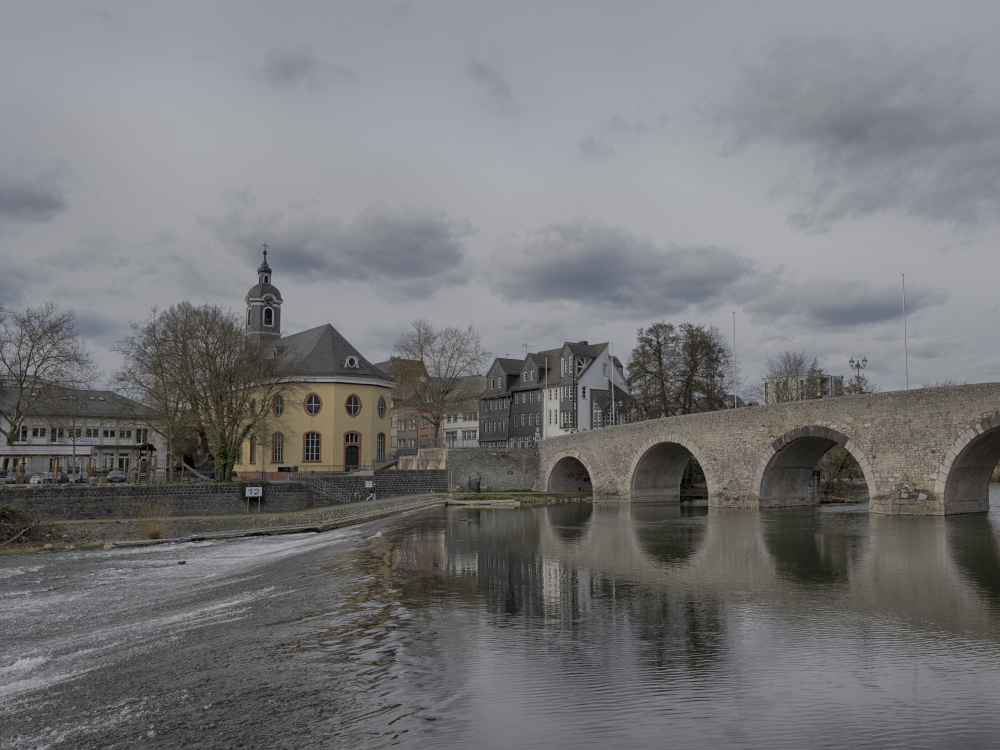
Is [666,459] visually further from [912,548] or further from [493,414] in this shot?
[493,414]

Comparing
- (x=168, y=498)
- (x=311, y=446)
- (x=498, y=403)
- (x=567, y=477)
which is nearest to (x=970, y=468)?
(x=567, y=477)

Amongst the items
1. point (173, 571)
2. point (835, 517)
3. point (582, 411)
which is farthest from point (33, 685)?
point (582, 411)

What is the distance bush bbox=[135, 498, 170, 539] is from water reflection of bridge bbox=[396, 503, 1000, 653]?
943 cm

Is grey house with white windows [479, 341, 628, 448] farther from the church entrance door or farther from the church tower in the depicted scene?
the church tower

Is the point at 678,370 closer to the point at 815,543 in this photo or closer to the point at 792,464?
the point at 792,464

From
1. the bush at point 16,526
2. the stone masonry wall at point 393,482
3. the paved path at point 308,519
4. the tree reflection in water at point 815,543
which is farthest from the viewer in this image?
the stone masonry wall at point 393,482

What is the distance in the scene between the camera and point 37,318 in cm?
3750

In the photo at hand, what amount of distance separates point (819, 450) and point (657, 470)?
34.2 ft

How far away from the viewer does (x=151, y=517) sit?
2934 centimetres

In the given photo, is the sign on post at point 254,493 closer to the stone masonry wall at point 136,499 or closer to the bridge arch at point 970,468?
the stone masonry wall at point 136,499

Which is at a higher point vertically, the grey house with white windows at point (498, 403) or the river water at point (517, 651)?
the grey house with white windows at point (498, 403)

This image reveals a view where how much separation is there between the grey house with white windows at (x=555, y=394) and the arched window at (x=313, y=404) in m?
17.1

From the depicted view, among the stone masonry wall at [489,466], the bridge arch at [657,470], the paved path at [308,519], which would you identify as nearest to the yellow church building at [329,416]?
the stone masonry wall at [489,466]

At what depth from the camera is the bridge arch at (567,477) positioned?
48.5 metres
